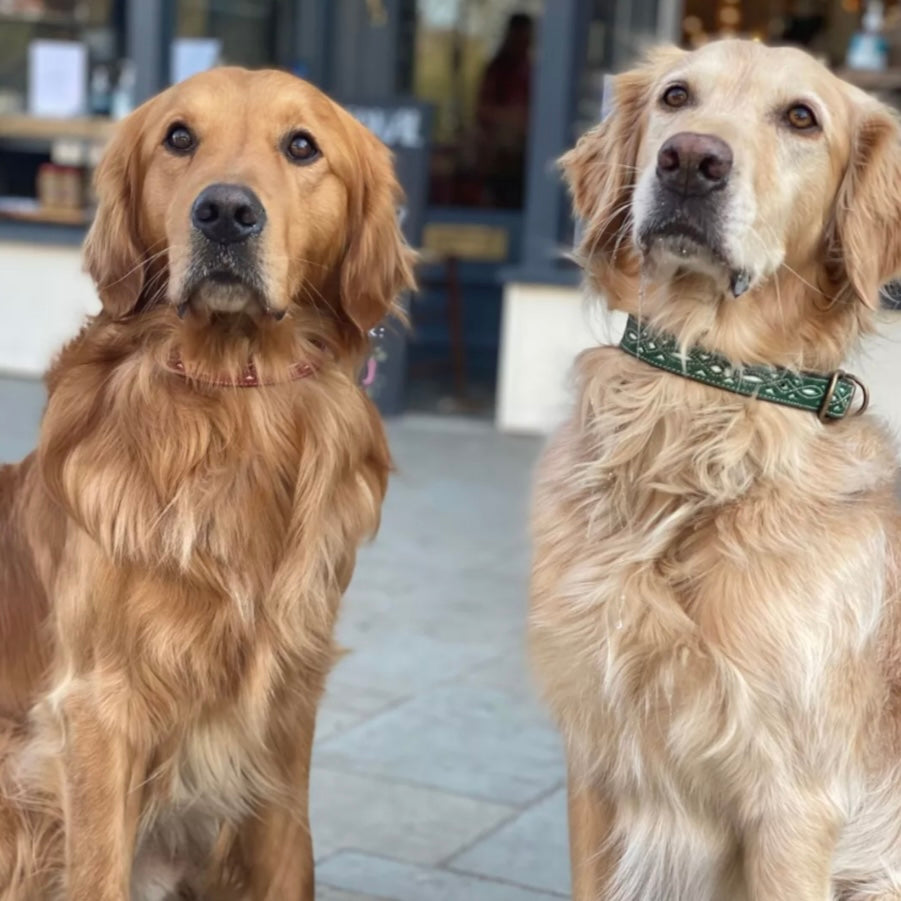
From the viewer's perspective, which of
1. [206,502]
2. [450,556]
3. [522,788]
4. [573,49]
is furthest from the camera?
[573,49]

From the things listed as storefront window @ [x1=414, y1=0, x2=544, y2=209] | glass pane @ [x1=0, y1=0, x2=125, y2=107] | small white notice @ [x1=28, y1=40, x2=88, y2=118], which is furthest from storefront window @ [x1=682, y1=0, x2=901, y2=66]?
small white notice @ [x1=28, y1=40, x2=88, y2=118]

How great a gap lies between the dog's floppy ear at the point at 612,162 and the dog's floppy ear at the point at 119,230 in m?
0.89

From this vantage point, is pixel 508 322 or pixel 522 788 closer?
pixel 522 788

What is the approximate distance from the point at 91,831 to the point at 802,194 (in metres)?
1.84

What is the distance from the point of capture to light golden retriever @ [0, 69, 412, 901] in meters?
3.01

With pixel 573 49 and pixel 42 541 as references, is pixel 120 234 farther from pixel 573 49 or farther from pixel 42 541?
pixel 573 49

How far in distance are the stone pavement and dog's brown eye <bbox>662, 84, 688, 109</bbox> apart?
1334mm

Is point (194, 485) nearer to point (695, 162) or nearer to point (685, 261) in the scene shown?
point (685, 261)

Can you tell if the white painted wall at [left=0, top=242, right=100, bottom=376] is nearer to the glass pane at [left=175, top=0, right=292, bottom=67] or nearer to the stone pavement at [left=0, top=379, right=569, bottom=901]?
the glass pane at [left=175, top=0, right=292, bottom=67]

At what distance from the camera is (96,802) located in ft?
9.91

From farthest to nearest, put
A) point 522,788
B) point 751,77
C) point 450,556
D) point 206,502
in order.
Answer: point 450,556, point 522,788, point 206,502, point 751,77

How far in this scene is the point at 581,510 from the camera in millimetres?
2971

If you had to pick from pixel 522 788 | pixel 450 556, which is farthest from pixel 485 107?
pixel 522 788

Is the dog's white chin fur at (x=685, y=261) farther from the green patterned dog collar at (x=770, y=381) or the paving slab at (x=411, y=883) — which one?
the paving slab at (x=411, y=883)
